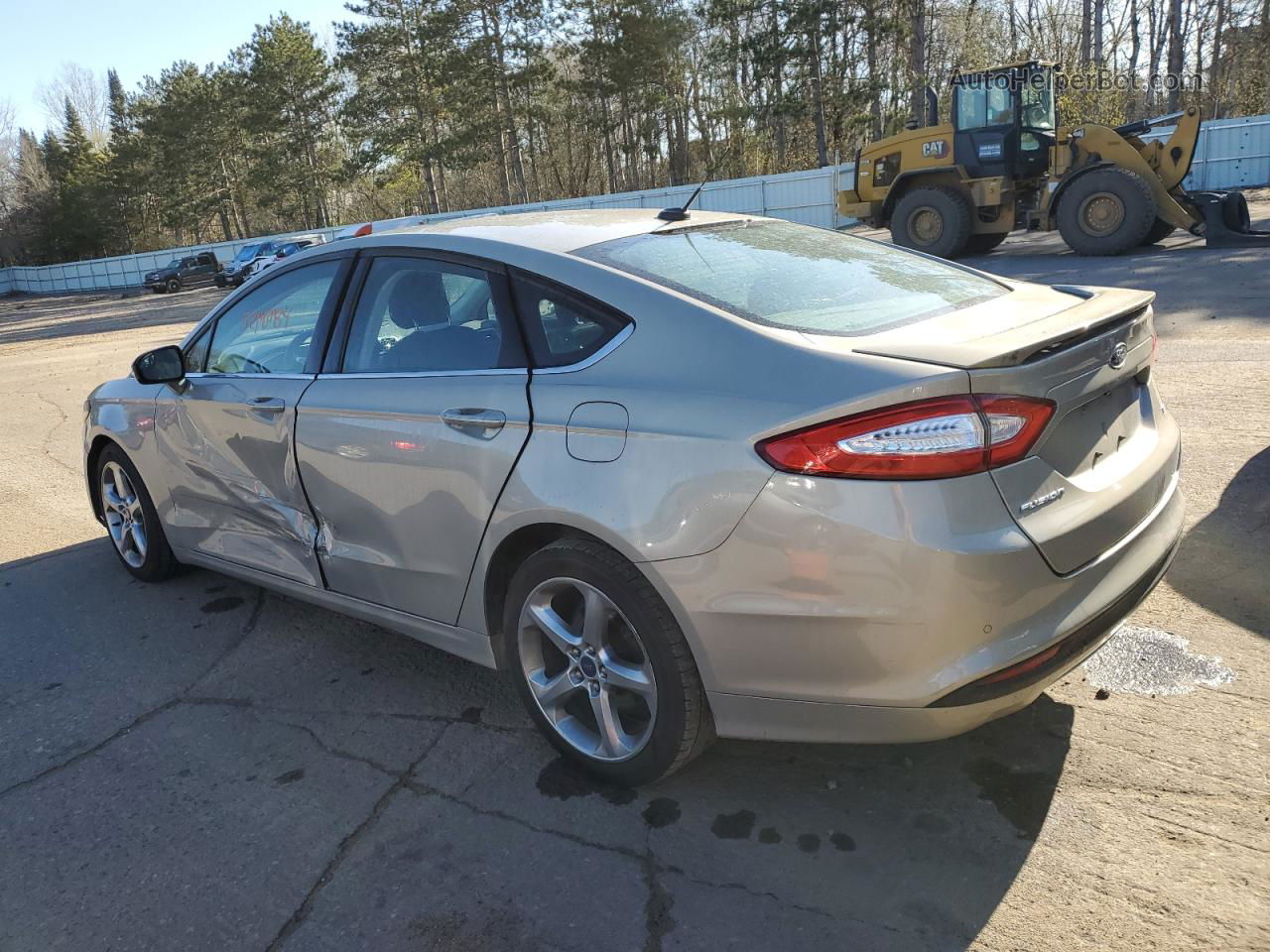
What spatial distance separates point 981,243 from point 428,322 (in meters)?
14.3

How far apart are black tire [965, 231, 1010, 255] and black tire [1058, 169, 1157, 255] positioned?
1881 mm

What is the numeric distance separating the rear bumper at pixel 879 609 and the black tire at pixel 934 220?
13.0m

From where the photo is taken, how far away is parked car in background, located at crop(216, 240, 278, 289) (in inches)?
Result: 1368

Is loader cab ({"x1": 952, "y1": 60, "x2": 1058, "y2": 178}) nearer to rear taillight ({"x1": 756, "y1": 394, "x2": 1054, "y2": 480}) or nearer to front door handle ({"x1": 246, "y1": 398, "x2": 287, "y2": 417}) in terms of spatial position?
front door handle ({"x1": 246, "y1": 398, "x2": 287, "y2": 417})

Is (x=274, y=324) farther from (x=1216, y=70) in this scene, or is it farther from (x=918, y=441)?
(x=1216, y=70)

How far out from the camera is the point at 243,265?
34875 mm

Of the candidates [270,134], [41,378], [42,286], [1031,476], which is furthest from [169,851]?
[42,286]

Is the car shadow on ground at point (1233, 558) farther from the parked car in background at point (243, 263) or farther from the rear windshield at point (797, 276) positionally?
the parked car in background at point (243, 263)

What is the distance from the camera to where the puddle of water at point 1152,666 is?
10.1 feet

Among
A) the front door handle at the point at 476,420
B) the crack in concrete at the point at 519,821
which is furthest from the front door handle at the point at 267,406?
the crack in concrete at the point at 519,821

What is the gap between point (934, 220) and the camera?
15.0m

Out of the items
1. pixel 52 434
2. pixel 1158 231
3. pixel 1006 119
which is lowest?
pixel 52 434

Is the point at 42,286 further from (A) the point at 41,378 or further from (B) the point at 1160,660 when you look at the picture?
(B) the point at 1160,660

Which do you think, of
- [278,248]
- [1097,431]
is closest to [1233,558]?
[1097,431]
